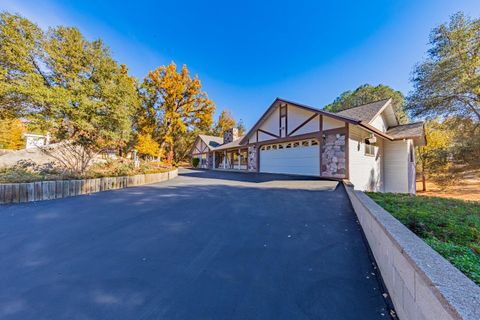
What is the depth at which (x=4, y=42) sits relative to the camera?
21.6 ft

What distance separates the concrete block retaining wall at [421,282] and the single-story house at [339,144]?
8239mm

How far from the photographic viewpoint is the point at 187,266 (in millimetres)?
2303

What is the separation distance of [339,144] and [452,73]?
6.89m

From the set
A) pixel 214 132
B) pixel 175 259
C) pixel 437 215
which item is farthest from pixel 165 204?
pixel 214 132

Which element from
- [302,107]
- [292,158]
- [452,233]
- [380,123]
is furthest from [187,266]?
[380,123]

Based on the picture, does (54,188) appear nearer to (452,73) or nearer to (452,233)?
(452,233)

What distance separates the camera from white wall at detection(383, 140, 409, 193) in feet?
39.5

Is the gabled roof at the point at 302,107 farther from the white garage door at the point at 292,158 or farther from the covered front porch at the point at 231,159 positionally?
the covered front porch at the point at 231,159

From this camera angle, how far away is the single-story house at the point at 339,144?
971 centimetres

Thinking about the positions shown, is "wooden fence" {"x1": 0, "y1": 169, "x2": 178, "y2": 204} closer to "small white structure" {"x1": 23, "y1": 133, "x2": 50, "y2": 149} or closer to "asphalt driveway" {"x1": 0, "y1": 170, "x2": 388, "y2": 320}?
"asphalt driveway" {"x1": 0, "y1": 170, "x2": 388, "y2": 320}

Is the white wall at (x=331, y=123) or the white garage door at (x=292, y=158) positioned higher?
the white wall at (x=331, y=123)

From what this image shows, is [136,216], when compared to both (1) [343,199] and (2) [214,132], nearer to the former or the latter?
(1) [343,199]

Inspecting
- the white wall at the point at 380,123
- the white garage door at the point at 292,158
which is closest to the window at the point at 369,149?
the white wall at the point at 380,123

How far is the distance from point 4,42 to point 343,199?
12751 millimetres
